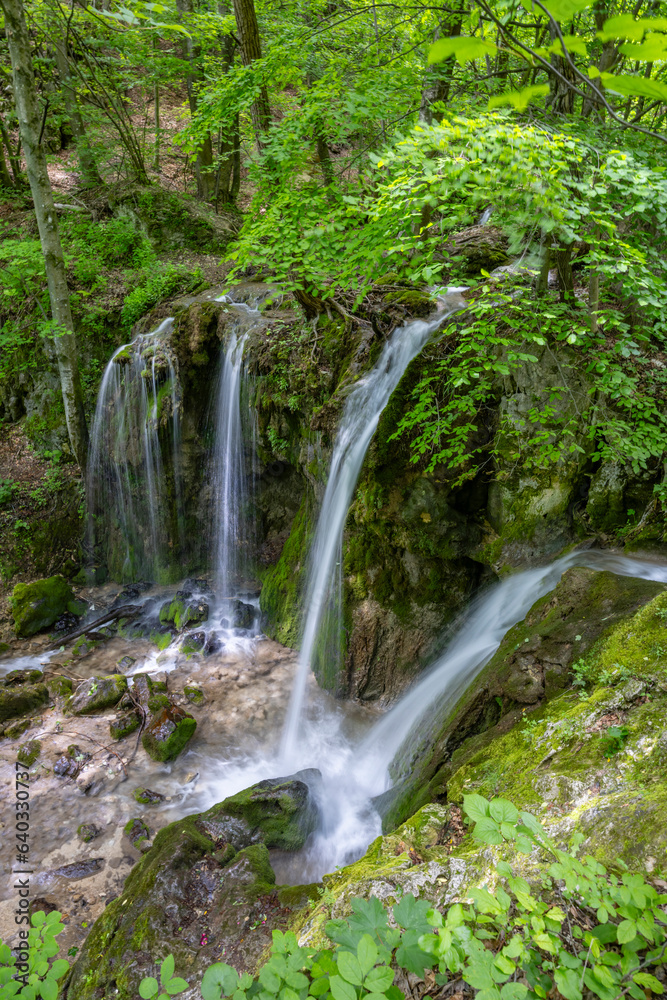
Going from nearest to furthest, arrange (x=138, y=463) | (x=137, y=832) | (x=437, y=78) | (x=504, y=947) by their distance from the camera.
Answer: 1. (x=504, y=947)
2. (x=437, y=78)
3. (x=137, y=832)
4. (x=138, y=463)

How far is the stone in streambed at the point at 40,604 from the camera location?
7.84 metres

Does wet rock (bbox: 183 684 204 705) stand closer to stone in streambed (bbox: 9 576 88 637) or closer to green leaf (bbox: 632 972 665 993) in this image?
stone in streambed (bbox: 9 576 88 637)

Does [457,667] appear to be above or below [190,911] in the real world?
above

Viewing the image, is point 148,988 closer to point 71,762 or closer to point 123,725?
point 71,762

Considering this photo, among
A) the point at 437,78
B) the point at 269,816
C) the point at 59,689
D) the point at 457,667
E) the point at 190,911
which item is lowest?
the point at 59,689

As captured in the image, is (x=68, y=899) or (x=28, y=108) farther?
(x=28, y=108)

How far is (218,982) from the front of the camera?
1379 millimetres

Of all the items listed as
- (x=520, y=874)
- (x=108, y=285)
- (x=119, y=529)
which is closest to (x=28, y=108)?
(x=108, y=285)

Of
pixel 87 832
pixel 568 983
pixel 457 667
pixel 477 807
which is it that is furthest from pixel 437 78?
pixel 87 832

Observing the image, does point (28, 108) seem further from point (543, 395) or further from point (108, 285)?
point (543, 395)

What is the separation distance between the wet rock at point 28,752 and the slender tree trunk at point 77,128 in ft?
37.3

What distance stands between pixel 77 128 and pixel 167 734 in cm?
1219

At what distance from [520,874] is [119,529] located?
8.92 metres

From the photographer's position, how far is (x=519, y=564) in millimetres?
4969
